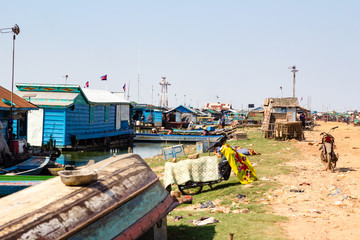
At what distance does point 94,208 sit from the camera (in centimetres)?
528

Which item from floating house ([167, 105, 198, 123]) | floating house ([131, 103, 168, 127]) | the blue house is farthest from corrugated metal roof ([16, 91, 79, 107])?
floating house ([167, 105, 198, 123])

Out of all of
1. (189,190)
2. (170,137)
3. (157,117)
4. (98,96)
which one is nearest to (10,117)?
(189,190)

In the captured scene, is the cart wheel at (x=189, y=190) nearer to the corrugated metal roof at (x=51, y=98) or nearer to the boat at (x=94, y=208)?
the boat at (x=94, y=208)

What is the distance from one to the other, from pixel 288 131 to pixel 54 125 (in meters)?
16.7

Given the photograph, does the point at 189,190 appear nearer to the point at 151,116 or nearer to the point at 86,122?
the point at 86,122

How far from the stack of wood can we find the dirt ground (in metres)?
9.76

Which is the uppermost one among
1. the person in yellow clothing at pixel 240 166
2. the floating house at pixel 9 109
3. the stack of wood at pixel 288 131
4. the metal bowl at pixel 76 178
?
the floating house at pixel 9 109

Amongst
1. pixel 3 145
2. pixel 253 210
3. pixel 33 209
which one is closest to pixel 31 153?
pixel 3 145

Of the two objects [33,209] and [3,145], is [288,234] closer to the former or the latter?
[33,209]

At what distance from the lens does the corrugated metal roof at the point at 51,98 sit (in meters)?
27.8

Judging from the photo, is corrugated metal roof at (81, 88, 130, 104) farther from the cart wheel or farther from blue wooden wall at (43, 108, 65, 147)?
the cart wheel

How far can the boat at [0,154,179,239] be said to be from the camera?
182 inches

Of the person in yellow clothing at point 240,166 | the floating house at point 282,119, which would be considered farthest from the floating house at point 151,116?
the person in yellow clothing at point 240,166

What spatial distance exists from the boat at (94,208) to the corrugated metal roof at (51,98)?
22.1 m
